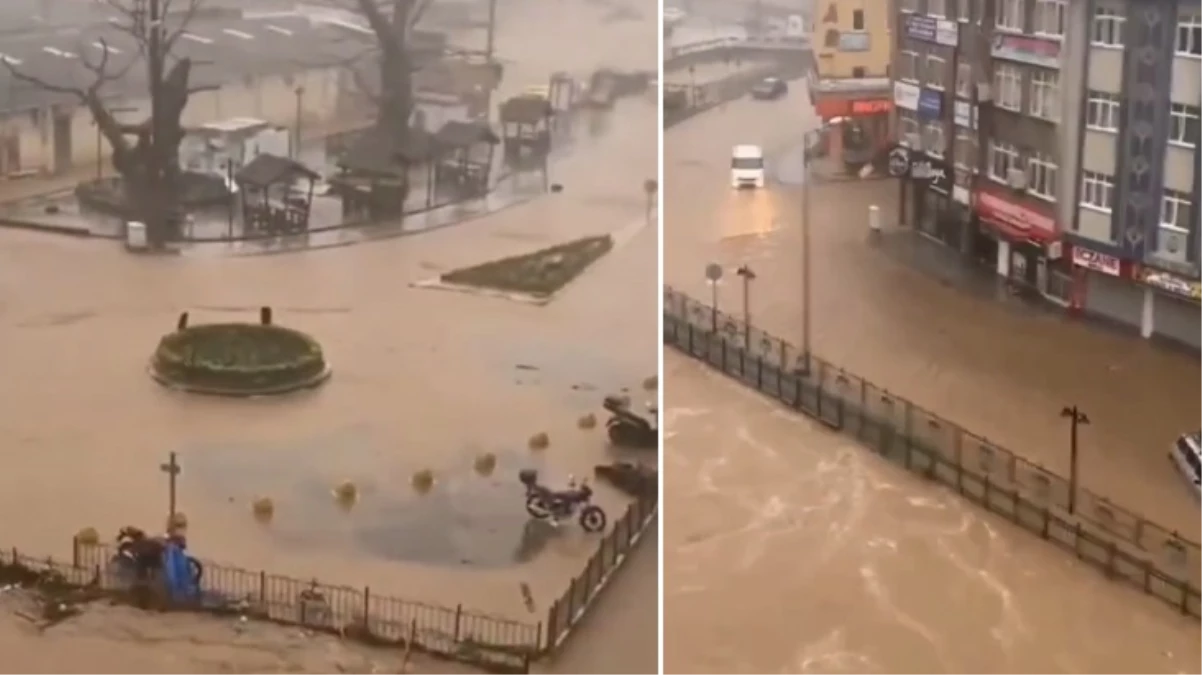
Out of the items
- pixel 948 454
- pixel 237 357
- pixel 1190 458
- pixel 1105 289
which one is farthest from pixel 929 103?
pixel 237 357

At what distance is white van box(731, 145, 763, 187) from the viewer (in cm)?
220

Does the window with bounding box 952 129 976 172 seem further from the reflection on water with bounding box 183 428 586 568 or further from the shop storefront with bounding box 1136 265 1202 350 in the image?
the reflection on water with bounding box 183 428 586 568

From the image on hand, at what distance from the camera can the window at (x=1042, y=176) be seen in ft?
6.89

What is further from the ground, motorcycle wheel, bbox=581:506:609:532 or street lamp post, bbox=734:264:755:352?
street lamp post, bbox=734:264:755:352

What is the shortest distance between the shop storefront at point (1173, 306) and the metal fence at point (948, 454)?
0.23 metres

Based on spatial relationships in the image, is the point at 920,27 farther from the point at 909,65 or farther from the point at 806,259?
the point at 806,259

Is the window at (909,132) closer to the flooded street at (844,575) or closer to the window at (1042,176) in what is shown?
the window at (1042,176)

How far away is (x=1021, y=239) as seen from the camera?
2.15 metres

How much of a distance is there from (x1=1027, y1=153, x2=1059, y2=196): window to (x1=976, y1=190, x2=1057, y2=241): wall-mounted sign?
0.09ft

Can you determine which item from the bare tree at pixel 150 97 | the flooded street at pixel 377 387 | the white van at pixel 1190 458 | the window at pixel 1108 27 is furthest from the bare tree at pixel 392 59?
the white van at pixel 1190 458

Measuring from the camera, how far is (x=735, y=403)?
2.21m

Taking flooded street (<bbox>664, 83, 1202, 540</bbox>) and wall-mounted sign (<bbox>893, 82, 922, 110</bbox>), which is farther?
wall-mounted sign (<bbox>893, 82, 922, 110</bbox>)

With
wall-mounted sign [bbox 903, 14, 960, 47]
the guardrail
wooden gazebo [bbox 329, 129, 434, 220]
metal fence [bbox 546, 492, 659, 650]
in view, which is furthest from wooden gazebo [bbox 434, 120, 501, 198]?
wall-mounted sign [bbox 903, 14, 960, 47]

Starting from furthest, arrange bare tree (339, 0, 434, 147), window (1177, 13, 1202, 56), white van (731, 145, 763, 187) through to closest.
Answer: white van (731, 145, 763, 187), bare tree (339, 0, 434, 147), window (1177, 13, 1202, 56)
